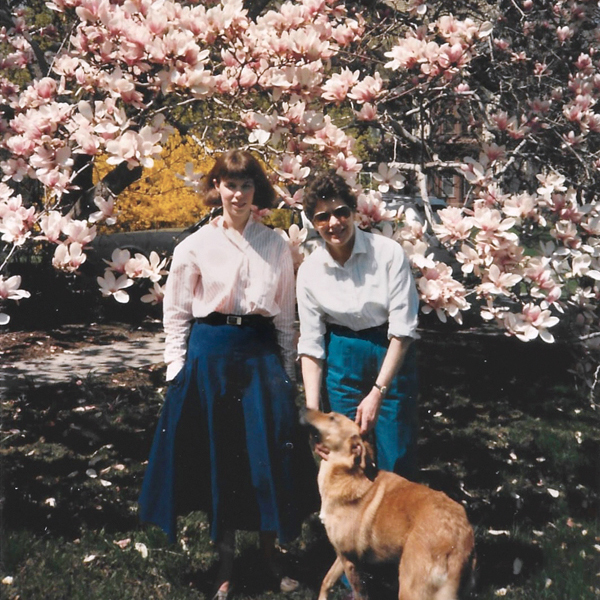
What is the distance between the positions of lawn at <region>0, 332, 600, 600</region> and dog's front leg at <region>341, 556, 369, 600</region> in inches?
4.0

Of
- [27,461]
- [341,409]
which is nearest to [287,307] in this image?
[341,409]

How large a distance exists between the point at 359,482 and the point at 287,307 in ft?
2.66

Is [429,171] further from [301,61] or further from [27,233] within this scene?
[27,233]

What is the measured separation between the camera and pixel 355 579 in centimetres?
303

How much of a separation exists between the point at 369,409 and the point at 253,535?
4.25 feet

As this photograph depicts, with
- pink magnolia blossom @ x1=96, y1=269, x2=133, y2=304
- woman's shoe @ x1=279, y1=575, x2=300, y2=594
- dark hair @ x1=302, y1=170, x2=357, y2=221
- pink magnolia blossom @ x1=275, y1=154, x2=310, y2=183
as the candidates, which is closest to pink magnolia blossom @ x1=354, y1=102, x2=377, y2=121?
pink magnolia blossom @ x1=275, y1=154, x2=310, y2=183

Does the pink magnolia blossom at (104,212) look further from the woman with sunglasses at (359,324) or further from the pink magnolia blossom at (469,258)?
the pink magnolia blossom at (469,258)

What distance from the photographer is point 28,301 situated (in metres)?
9.28

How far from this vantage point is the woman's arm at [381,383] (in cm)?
306

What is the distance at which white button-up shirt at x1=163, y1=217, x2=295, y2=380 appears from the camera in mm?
3188

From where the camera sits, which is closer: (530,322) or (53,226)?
(53,226)

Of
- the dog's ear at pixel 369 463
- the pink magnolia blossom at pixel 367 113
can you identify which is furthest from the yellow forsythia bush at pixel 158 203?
the dog's ear at pixel 369 463

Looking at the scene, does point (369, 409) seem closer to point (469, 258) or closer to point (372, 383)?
point (372, 383)

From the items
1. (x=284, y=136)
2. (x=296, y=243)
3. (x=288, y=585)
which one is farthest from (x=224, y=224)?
(x=288, y=585)
